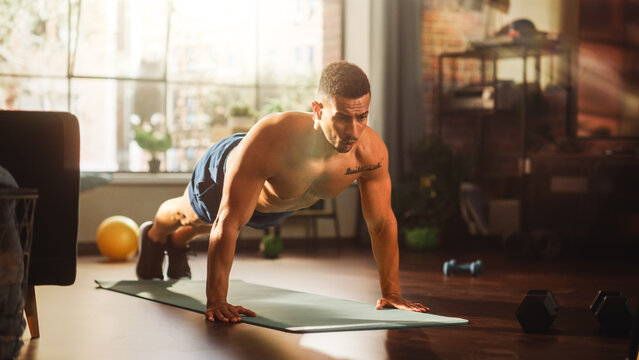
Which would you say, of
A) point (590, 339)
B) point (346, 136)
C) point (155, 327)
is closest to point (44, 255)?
point (155, 327)

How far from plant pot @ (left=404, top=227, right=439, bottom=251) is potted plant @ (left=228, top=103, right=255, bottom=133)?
56.9 inches

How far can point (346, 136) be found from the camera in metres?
Result: 2.54

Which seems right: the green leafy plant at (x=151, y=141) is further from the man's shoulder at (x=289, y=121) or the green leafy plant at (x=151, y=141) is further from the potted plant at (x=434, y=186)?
the man's shoulder at (x=289, y=121)

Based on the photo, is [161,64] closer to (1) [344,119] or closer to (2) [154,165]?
(2) [154,165]

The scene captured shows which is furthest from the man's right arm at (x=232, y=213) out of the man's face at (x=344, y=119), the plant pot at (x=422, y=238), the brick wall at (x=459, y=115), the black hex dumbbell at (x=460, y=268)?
the brick wall at (x=459, y=115)

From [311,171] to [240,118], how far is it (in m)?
3.37

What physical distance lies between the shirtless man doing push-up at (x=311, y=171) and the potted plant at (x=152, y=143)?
312 cm

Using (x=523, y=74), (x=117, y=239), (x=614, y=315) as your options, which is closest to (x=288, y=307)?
(x=614, y=315)

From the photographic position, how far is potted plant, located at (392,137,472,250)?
6102mm

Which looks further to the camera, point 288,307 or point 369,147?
point 288,307

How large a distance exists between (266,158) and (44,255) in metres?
0.76

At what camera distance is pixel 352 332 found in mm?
2518

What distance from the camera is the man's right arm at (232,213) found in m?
2.66

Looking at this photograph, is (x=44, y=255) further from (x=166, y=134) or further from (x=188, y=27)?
(x=188, y=27)
